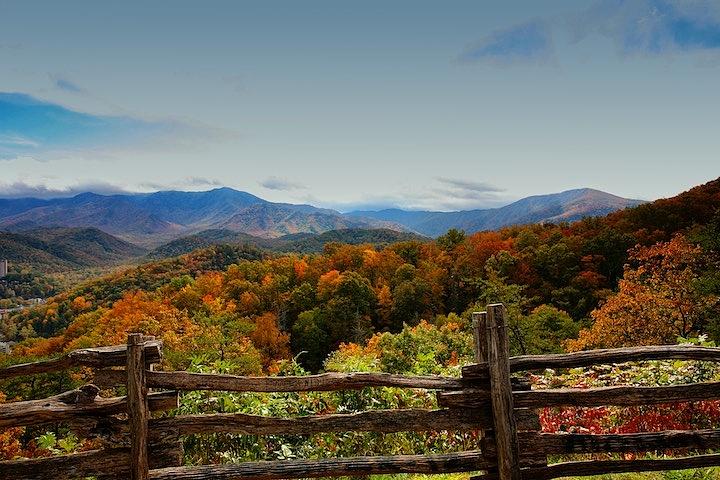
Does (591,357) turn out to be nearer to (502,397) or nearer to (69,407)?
(502,397)

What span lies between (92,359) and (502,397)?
3.41 m

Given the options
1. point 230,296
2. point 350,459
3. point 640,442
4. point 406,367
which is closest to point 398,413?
point 350,459

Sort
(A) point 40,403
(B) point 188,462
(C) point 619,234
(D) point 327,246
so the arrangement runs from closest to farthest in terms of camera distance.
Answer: (A) point 40,403 < (B) point 188,462 < (C) point 619,234 < (D) point 327,246

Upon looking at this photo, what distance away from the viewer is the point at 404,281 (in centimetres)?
5947

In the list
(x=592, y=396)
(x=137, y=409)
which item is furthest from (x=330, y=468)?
(x=592, y=396)

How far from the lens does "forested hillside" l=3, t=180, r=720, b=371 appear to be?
2919 cm

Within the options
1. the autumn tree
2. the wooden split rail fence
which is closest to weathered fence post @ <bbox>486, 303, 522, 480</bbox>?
the wooden split rail fence

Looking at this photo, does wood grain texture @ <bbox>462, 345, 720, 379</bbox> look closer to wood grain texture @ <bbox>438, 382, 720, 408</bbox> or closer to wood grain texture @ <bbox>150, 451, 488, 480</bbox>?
wood grain texture @ <bbox>438, 382, 720, 408</bbox>

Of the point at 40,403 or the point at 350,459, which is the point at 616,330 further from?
the point at 40,403

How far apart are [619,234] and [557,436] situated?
52.3 metres

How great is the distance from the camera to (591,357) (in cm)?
429

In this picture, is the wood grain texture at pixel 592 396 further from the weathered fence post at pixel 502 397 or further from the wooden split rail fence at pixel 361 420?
the weathered fence post at pixel 502 397

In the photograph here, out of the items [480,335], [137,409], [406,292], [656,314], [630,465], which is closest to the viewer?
[137,409]

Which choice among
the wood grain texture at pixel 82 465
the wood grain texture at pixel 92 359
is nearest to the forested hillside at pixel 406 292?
the wood grain texture at pixel 82 465
